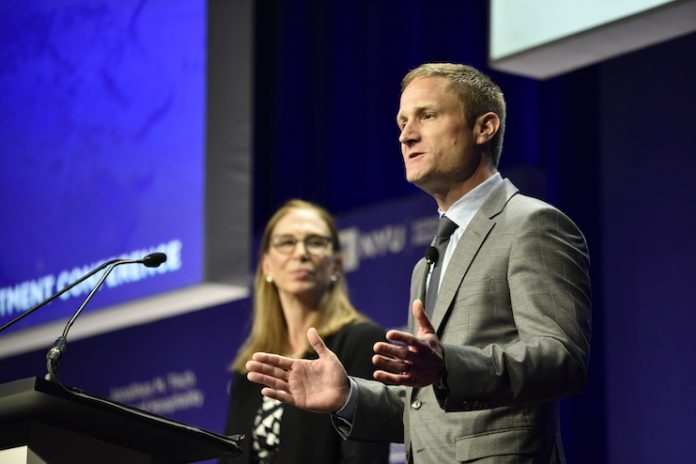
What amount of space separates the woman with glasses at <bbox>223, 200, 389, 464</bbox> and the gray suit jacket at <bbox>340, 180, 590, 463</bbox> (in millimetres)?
834

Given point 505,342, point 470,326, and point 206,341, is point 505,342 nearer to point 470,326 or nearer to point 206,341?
point 470,326

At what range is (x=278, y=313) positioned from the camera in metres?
3.44

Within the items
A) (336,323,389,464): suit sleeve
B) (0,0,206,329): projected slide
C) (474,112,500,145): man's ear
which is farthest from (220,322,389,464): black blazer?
(0,0,206,329): projected slide

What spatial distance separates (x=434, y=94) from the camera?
2.33 metres

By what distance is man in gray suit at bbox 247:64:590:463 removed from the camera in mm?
1827

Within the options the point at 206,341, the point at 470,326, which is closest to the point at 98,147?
the point at 206,341

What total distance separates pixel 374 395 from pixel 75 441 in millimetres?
585

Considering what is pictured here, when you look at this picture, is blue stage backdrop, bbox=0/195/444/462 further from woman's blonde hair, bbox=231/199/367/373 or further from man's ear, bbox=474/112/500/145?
man's ear, bbox=474/112/500/145

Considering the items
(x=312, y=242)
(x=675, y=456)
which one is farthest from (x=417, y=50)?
(x=675, y=456)

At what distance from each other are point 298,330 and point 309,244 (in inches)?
10.5

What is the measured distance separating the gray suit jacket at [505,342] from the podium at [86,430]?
342 mm

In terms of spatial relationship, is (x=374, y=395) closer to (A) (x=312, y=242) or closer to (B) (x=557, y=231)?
(B) (x=557, y=231)

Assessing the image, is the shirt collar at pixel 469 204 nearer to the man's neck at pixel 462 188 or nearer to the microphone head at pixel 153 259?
the man's neck at pixel 462 188

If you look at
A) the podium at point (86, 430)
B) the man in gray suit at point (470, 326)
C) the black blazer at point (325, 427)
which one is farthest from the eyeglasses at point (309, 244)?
the podium at point (86, 430)
